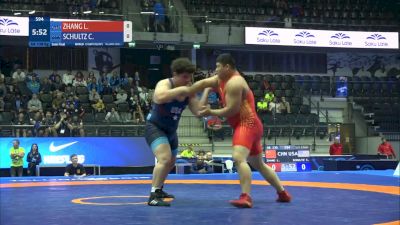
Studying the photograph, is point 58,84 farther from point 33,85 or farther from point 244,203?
point 244,203

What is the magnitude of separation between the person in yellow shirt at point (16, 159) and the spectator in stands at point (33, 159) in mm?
189

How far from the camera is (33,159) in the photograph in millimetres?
14195

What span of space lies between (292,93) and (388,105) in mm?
4032

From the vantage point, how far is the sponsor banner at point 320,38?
22141mm

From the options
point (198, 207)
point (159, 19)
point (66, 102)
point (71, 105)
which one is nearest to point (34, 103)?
point (66, 102)

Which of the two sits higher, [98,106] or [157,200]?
[98,106]

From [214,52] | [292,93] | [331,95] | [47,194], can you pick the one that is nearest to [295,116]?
[292,93]

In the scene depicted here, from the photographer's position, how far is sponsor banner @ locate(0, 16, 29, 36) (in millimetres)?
18828

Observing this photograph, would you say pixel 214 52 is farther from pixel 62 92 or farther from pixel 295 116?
pixel 62 92

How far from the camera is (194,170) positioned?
13.8 meters

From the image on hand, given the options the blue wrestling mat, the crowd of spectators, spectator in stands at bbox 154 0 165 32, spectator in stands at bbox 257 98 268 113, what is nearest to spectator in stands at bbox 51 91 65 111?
the crowd of spectators

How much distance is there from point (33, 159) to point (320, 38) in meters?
12.9

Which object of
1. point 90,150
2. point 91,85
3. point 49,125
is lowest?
point 90,150
